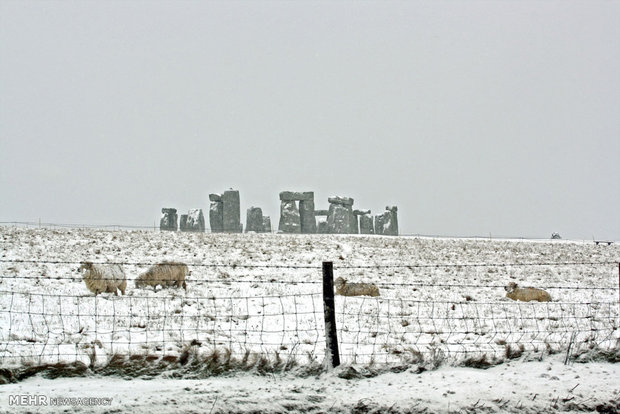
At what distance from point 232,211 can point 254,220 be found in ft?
6.85

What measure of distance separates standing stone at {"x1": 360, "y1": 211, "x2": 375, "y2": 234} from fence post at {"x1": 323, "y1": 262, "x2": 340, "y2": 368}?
1704 inches

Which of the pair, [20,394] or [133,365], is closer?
[20,394]

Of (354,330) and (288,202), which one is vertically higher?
(288,202)

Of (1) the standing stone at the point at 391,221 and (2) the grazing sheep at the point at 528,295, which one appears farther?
(1) the standing stone at the point at 391,221

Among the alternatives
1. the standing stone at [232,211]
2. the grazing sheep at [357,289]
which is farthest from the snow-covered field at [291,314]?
the standing stone at [232,211]

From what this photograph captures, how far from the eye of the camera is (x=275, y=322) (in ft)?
34.4

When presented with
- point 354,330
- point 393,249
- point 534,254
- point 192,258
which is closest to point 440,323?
point 354,330

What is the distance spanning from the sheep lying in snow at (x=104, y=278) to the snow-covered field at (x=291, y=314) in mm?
315

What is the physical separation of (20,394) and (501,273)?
1691 cm

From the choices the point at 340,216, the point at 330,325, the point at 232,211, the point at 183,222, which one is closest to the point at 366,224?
the point at 340,216

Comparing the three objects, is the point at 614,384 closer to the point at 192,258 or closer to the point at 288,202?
the point at 192,258

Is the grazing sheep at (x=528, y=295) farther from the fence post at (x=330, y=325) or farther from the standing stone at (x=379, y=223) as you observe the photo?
the standing stone at (x=379, y=223)

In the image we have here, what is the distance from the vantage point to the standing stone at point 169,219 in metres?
48.6

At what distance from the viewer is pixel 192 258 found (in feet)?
65.5
